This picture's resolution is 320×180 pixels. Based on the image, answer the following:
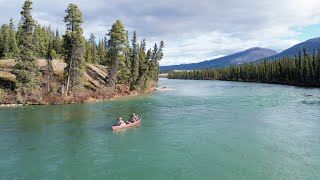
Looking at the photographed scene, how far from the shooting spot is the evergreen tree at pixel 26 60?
61.3 metres

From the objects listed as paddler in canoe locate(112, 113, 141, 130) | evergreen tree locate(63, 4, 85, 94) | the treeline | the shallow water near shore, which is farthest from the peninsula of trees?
the treeline

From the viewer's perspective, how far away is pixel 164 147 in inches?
1141

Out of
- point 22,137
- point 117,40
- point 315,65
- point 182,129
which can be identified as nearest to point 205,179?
point 182,129

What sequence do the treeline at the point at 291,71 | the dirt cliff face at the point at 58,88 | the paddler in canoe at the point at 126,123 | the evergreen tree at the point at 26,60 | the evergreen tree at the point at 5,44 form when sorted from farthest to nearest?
the treeline at the point at 291,71 → the evergreen tree at the point at 5,44 → the dirt cliff face at the point at 58,88 → the evergreen tree at the point at 26,60 → the paddler in canoe at the point at 126,123

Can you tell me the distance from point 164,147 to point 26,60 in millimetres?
44989

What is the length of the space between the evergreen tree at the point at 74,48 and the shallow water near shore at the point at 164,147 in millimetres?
21351

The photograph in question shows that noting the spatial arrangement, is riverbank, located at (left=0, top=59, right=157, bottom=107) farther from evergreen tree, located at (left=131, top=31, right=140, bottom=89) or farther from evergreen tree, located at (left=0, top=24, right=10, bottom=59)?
evergreen tree, located at (left=0, top=24, right=10, bottom=59)

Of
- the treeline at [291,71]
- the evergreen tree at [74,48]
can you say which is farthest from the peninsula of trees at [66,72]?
the treeline at [291,71]

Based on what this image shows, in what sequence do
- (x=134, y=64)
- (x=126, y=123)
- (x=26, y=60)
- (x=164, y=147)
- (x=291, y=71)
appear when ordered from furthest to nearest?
(x=291, y=71)
(x=134, y=64)
(x=26, y=60)
(x=126, y=123)
(x=164, y=147)

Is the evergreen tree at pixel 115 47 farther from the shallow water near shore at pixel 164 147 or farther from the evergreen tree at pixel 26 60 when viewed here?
the shallow water near shore at pixel 164 147

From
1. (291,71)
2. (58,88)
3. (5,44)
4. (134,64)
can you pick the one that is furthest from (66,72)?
(291,71)

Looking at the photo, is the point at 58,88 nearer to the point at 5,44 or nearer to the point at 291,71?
the point at 5,44

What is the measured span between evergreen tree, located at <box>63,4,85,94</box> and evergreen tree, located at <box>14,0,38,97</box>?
7.28 meters

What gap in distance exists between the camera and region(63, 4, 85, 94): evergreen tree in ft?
212
